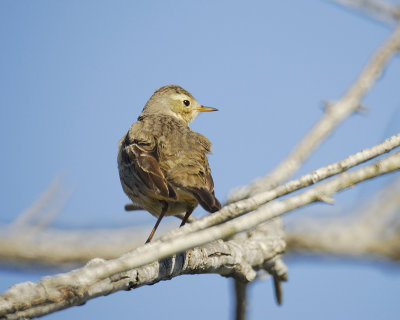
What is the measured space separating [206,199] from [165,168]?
88 cm

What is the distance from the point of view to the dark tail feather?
4.73 meters

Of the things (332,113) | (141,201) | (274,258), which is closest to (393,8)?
(332,113)

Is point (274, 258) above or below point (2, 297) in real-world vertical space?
above

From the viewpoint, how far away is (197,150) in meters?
6.05

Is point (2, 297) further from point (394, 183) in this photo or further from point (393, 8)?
point (394, 183)

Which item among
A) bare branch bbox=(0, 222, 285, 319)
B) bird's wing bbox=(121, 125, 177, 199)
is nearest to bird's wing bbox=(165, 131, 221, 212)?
bird's wing bbox=(121, 125, 177, 199)

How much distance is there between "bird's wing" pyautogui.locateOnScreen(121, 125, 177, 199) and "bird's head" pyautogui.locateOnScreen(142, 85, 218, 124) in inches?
66.3

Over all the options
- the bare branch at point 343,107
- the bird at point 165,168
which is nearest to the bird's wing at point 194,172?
the bird at point 165,168

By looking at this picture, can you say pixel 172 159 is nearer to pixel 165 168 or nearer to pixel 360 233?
pixel 165 168

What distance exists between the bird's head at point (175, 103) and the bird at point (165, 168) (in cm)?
113

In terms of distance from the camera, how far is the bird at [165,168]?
5.27m

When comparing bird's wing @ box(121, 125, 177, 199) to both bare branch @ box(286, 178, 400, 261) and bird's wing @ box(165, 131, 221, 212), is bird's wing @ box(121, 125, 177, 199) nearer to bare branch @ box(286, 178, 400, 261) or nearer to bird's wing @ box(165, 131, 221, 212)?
bird's wing @ box(165, 131, 221, 212)

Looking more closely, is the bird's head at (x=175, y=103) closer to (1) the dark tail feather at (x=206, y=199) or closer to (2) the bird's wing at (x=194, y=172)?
(2) the bird's wing at (x=194, y=172)

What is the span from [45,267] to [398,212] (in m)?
6.34
